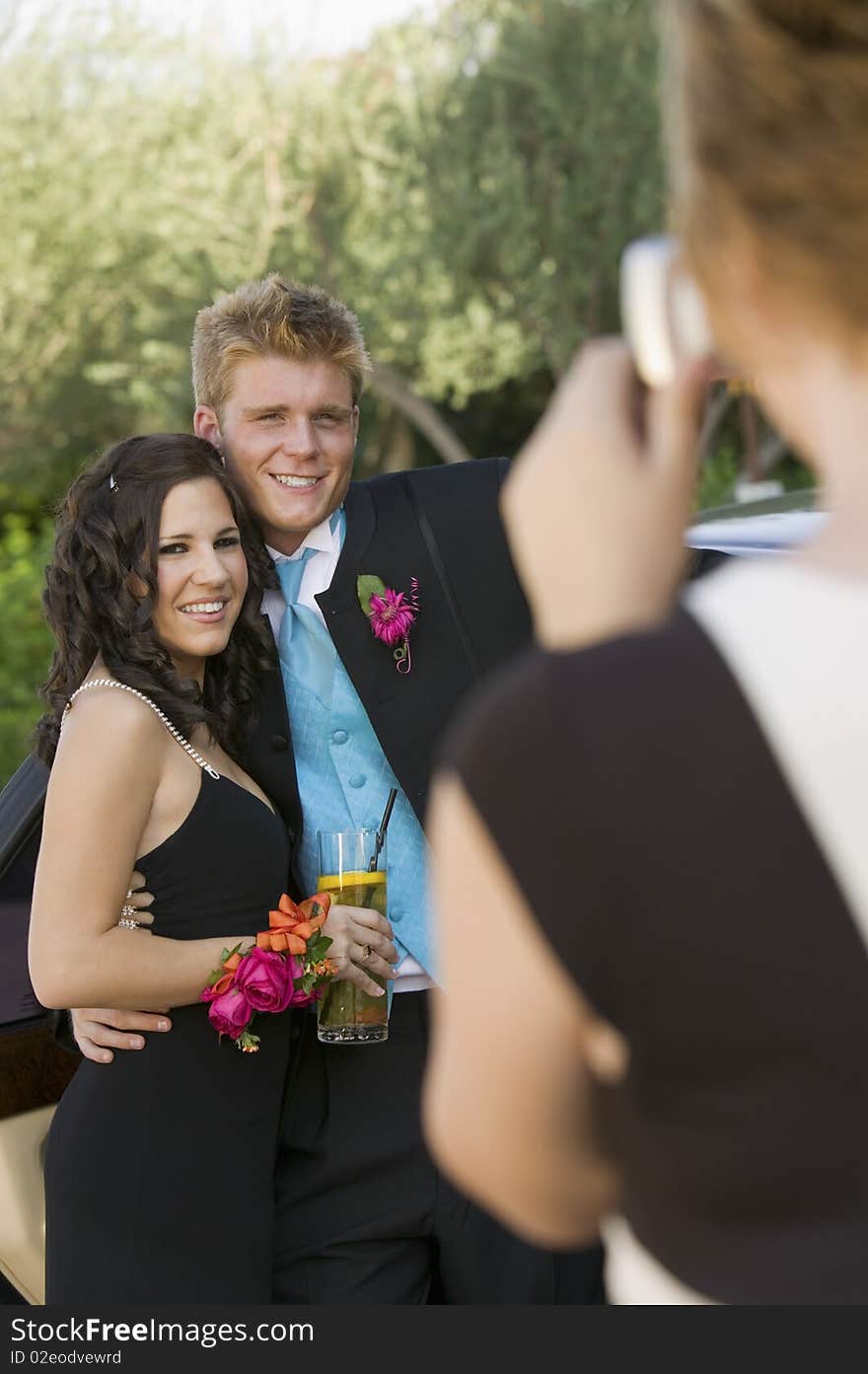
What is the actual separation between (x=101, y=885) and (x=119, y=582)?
53 centimetres

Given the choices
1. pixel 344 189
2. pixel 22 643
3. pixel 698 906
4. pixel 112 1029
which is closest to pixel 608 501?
pixel 698 906

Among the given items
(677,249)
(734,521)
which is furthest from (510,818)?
(734,521)

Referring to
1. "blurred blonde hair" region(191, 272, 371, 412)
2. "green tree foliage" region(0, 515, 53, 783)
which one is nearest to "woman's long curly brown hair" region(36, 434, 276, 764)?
"blurred blonde hair" region(191, 272, 371, 412)

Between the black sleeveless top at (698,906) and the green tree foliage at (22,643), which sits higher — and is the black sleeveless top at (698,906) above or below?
above

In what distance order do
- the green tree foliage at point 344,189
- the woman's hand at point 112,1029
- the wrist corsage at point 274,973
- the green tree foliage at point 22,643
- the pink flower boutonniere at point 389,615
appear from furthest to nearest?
1. the green tree foliage at point 344,189
2. the green tree foliage at point 22,643
3. the pink flower boutonniere at point 389,615
4. the woman's hand at point 112,1029
5. the wrist corsage at point 274,973

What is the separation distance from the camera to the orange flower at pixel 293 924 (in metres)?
2.54

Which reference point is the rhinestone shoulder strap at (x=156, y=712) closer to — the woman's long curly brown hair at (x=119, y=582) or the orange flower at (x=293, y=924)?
the woman's long curly brown hair at (x=119, y=582)

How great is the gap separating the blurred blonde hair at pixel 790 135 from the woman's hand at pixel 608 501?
0.33 feet

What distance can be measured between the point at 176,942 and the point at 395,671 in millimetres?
609

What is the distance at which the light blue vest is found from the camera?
285 centimetres

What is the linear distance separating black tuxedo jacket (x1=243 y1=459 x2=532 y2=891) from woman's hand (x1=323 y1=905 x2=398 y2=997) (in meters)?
0.28

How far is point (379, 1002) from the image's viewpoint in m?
2.66

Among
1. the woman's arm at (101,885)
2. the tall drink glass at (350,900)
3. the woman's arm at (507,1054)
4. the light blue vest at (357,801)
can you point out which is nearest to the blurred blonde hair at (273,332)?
the light blue vest at (357,801)

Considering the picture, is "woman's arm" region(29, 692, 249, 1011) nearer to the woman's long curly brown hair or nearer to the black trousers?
the woman's long curly brown hair
